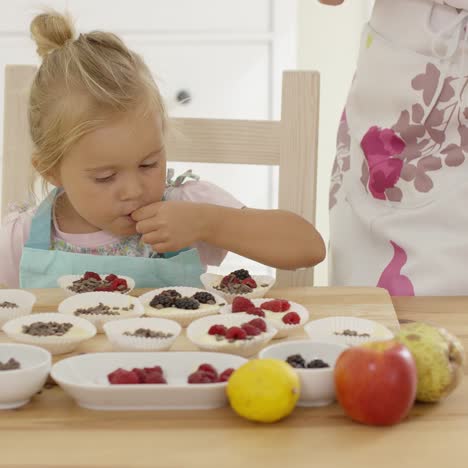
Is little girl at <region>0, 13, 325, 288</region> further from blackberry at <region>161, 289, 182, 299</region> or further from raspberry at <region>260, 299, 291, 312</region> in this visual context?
raspberry at <region>260, 299, 291, 312</region>

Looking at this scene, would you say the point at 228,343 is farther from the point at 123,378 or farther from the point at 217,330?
the point at 123,378

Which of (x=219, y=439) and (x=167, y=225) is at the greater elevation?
(x=167, y=225)

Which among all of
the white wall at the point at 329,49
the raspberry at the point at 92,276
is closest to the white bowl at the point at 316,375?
the raspberry at the point at 92,276

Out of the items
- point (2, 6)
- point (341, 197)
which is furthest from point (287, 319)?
point (2, 6)

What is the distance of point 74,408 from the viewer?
0.81m

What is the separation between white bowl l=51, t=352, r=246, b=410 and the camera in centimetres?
79

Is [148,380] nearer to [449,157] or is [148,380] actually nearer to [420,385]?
[420,385]

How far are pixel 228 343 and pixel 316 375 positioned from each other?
16 centimetres

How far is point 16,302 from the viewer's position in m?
1.17

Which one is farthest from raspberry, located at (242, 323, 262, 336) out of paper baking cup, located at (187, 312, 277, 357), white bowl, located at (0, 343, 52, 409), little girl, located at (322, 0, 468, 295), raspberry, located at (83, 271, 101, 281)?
little girl, located at (322, 0, 468, 295)

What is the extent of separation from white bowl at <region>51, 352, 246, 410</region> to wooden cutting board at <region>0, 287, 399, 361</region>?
0.45ft

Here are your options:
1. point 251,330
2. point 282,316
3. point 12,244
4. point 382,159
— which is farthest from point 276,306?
point 12,244

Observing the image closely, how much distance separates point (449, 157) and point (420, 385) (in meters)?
0.68

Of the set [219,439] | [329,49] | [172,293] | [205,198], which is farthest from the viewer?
[329,49]
